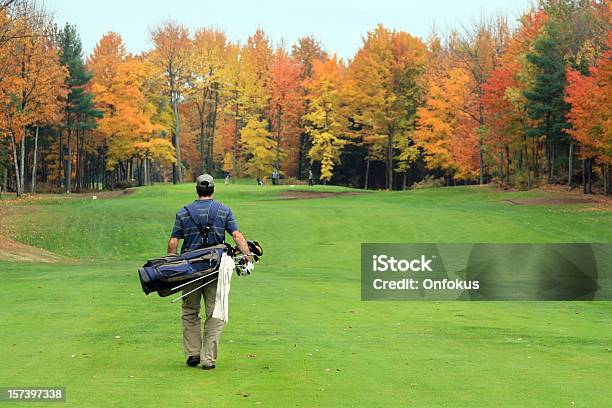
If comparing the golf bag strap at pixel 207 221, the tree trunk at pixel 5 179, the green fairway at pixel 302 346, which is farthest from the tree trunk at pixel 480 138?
the golf bag strap at pixel 207 221

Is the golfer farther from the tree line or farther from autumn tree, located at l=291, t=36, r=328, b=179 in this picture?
autumn tree, located at l=291, t=36, r=328, b=179

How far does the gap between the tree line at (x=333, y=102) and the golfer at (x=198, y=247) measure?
4717cm

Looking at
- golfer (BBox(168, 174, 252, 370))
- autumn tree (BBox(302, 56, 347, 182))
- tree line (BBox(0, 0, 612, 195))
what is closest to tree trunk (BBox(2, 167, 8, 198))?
tree line (BBox(0, 0, 612, 195))

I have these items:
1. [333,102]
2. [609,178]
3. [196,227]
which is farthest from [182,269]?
[333,102]

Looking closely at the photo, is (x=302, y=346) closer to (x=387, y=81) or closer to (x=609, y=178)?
(x=609, y=178)

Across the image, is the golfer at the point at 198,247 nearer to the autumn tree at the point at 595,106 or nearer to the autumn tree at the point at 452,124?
the autumn tree at the point at 595,106

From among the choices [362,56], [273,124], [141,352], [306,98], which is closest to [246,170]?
[273,124]

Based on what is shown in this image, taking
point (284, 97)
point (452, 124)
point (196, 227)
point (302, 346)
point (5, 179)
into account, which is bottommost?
point (302, 346)

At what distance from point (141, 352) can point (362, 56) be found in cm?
7937

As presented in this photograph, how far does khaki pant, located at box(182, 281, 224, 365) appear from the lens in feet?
37.8

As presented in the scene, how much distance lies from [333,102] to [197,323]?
274 feet

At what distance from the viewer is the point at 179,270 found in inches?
446

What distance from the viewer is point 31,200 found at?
65.6 m

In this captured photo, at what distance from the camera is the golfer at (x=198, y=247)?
457 inches
